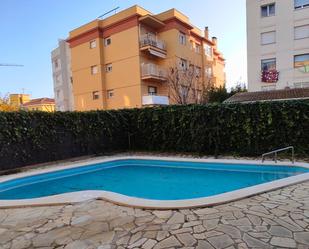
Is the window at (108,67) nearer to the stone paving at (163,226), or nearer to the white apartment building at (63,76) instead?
the white apartment building at (63,76)

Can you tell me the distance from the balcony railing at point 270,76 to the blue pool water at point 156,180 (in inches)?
606

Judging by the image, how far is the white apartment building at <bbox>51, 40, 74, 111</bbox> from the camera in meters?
33.4

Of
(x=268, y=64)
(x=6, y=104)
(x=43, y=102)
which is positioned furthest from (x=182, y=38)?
(x=43, y=102)

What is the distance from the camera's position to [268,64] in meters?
22.1

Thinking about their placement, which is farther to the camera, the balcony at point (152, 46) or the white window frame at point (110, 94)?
the white window frame at point (110, 94)

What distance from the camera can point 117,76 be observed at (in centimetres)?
2330

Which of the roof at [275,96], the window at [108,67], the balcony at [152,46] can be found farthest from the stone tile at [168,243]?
the window at [108,67]

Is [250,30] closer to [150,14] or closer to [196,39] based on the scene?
[196,39]

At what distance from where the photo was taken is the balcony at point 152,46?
21719 mm

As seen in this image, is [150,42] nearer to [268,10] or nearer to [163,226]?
[268,10]

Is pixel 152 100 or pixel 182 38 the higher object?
pixel 182 38

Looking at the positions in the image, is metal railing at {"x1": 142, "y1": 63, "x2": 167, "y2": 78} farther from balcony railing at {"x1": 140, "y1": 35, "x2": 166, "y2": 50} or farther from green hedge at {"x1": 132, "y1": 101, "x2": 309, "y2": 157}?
green hedge at {"x1": 132, "y1": 101, "x2": 309, "y2": 157}

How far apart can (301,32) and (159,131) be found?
16.0 m

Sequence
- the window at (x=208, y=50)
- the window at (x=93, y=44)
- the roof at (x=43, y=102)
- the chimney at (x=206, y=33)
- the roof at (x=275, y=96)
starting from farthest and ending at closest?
the roof at (x=43, y=102)
the chimney at (x=206, y=33)
the window at (x=208, y=50)
the window at (x=93, y=44)
the roof at (x=275, y=96)
